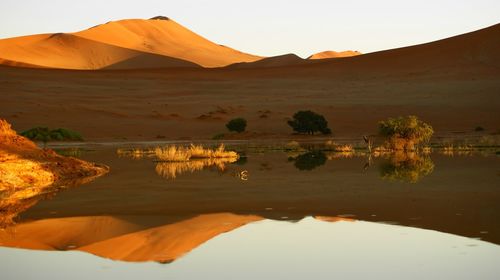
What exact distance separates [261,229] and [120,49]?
137873 millimetres

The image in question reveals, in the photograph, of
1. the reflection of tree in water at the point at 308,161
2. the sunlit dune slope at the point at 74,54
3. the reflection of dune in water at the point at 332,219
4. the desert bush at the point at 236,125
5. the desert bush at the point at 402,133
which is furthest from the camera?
the sunlit dune slope at the point at 74,54

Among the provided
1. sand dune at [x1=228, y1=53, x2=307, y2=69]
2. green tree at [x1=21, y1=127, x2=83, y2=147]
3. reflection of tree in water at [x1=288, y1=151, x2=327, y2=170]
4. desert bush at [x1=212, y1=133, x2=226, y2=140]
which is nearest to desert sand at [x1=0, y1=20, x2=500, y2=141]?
desert bush at [x1=212, y1=133, x2=226, y2=140]

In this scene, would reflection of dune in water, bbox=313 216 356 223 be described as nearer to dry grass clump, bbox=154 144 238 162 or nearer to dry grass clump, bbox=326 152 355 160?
dry grass clump, bbox=154 144 238 162

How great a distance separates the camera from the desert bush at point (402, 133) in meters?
32.4

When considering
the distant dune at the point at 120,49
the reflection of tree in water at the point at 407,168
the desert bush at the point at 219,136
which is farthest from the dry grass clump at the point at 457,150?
the distant dune at the point at 120,49

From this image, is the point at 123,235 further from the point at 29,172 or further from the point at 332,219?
the point at 29,172

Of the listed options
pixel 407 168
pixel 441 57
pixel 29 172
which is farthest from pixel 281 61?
pixel 29 172

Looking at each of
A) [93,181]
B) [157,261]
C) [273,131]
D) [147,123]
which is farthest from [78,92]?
[157,261]

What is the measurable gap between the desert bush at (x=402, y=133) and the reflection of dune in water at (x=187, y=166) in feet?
27.4

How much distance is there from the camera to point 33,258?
829 centimetres

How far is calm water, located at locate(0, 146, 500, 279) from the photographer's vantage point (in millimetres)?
7602

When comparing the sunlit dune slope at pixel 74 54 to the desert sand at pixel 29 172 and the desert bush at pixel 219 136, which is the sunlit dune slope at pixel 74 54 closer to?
the desert bush at pixel 219 136

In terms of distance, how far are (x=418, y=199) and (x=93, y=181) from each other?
7879mm

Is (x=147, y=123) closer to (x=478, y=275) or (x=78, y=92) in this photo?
(x=78, y=92)
